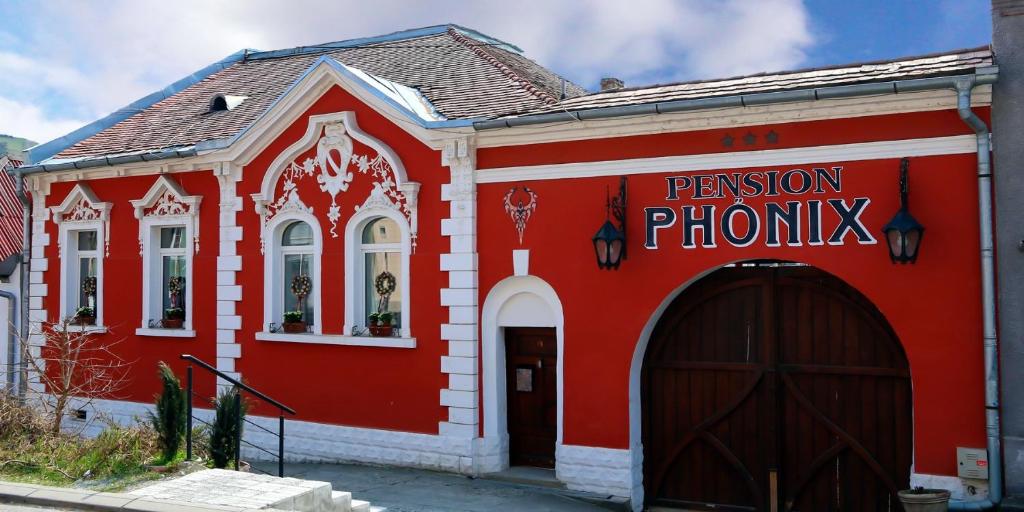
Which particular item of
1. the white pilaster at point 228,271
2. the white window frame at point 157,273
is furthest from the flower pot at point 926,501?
the white window frame at point 157,273

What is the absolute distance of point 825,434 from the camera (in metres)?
10.5

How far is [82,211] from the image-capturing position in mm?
15477

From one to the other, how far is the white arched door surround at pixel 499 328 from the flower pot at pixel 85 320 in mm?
7423

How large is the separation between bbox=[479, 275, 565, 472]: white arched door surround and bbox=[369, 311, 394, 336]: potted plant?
4.55 ft

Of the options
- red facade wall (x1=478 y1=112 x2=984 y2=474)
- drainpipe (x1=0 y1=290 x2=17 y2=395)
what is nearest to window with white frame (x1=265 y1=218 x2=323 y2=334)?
red facade wall (x1=478 y1=112 x2=984 y2=474)

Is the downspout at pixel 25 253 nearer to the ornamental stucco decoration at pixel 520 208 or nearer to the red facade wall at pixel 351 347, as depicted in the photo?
the red facade wall at pixel 351 347

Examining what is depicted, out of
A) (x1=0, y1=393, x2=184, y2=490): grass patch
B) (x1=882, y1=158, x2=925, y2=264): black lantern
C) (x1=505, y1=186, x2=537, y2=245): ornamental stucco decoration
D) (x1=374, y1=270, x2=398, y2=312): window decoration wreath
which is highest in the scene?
(x1=505, y1=186, x2=537, y2=245): ornamental stucco decoration

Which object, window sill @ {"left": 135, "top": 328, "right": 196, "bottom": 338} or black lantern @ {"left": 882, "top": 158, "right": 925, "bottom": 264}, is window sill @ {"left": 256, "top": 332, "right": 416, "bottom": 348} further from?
black lantern @ {"left": 882, "top": 158, "right": 925, "bottom": 264}

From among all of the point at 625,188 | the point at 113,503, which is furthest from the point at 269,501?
the point at 625,188

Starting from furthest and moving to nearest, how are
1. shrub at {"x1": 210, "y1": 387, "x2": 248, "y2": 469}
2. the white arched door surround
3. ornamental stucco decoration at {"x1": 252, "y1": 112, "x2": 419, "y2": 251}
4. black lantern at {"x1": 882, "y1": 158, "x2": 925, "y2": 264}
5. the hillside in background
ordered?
the hillside in background, ornamental stucco decoration at {"x1": 252, "y1": 112, "x2": 419, "y2": 251}, the white arched door surround, shrub at {"x1": 210, "y1": 387, "x2": 248, "y2": 469}, black lantern at {"x1": 882, "y1": 158, "x2": 925, "y2": 264}

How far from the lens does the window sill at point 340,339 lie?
12.4m

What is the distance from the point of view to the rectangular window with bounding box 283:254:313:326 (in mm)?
13516

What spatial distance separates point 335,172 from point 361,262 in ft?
4.30

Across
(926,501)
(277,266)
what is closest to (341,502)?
(277,266)
